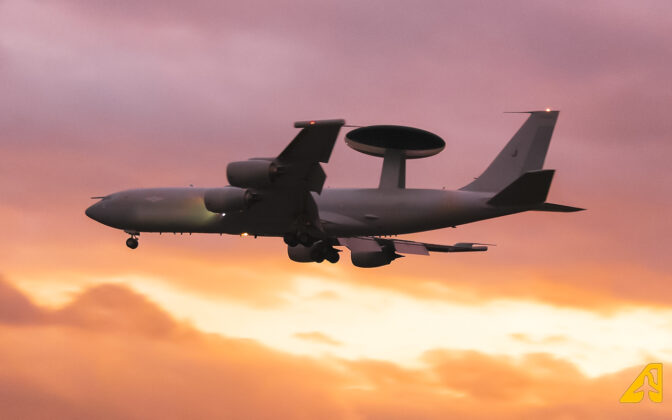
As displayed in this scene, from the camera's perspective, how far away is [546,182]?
40.9m

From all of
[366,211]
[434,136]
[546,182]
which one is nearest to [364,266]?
[366,211]

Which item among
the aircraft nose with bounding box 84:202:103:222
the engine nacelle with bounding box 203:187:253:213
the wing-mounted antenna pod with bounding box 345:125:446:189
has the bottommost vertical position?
the engine nacelle with bounding box 203:187:253:213

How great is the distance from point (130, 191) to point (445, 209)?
2018cm

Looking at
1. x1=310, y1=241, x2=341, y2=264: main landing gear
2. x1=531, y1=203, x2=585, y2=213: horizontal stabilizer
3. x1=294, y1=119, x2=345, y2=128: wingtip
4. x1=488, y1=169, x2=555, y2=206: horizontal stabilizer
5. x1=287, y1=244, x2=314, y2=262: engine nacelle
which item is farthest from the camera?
x1=287, y1=244, x2=314, y2=262: engine nacelle

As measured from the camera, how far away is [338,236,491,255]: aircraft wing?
5444 cm

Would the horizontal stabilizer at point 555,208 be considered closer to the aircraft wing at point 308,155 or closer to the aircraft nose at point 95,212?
the aircraft wing at point 308,155

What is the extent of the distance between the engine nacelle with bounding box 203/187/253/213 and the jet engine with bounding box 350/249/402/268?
530 inches

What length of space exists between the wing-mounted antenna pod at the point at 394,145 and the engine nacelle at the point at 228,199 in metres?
6.57

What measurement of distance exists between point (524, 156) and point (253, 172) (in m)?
15.7

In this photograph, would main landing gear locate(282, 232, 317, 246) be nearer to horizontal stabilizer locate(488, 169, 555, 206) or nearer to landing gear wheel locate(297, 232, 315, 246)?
landing gear wheel locate(297, 232, 315, 246)

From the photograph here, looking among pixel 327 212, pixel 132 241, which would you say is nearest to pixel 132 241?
pixel 132 241

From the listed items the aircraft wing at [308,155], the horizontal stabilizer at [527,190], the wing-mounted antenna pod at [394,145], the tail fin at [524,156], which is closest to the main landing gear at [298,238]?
the aircraft wing at [308,155]

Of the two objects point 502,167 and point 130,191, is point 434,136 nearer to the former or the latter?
point 502,167

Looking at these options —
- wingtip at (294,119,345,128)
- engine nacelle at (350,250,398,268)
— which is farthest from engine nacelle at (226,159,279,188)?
engine nacelle at (350,250,398,268)
